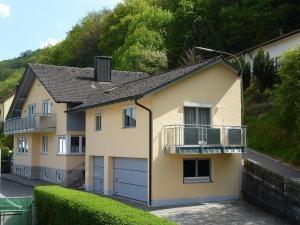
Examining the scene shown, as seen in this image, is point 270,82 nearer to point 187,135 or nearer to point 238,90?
point 238,90

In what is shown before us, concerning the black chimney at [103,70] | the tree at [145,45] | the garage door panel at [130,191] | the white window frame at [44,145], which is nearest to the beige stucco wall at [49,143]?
the white window frame at [44,145]

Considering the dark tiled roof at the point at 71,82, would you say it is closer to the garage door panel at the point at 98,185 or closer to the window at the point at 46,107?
the window at the point at 46,107

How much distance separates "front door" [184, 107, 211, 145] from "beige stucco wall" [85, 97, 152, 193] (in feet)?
6.59

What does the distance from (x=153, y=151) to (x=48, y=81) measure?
46.0ft

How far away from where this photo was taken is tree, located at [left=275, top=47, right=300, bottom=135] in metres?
23.0

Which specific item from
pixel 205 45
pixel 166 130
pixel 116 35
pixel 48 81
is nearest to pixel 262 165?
pixel 166 130

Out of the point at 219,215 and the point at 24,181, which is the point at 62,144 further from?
the point at 219,215

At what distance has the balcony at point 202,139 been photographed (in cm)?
2238

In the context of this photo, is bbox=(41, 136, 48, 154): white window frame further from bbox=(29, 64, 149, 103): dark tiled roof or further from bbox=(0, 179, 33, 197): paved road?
bbox=(29, 64, 149, 103): dark tiled roof

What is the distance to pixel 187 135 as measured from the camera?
22.4m

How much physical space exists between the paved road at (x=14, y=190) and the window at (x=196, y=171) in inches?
394

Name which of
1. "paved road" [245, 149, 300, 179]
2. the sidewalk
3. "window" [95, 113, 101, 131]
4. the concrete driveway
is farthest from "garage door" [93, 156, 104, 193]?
"paved road" [245, 149, 300, 179]

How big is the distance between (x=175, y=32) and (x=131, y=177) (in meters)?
37.2

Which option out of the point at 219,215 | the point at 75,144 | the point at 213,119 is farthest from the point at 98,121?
the point at 219,215
